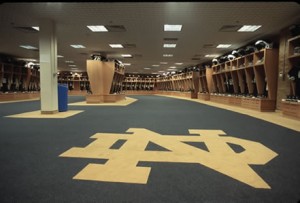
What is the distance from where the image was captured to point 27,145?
3.26 meters

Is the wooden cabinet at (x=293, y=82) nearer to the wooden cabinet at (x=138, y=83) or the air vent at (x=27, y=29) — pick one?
the air vent at (x=27, y=29)

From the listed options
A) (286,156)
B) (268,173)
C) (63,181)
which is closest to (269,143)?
(286,156)

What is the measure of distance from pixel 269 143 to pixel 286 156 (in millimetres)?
691

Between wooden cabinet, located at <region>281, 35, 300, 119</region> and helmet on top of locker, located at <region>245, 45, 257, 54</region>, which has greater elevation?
helmet on top of locker, located at <region>245, 45, 257, 54</region>

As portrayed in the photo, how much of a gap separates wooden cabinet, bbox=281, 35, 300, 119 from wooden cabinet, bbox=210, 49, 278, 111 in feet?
3.36

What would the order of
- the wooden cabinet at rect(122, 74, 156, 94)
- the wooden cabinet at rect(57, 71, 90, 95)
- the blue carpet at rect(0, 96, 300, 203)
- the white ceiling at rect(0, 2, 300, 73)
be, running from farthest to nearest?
1. the wooden cabinet at rect(122, 74, 156, 94)
2. the wooden cabinet at rect(57, 71, 90, 95)
3. the white ceiling at rect(0, 2, 300, 73)
4. the blue carpet at rect(0, 96, 300, 203)

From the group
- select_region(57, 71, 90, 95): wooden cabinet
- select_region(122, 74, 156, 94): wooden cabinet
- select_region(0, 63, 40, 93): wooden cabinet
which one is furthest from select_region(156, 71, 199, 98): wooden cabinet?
select_region(0, 63, 40, 93): wooden cabinet

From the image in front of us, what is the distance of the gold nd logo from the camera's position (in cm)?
213

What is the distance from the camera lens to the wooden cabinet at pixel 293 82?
6180 millimetres

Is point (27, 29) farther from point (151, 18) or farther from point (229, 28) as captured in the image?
point (229, 28)

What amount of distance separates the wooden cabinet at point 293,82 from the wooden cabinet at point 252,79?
102cm

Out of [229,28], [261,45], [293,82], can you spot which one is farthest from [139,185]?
[261,45]

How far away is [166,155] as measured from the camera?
9.16 feet

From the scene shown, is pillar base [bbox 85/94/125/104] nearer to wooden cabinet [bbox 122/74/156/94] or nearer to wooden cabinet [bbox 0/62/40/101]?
wooden cabinet [bbox 0/62/40/101]
